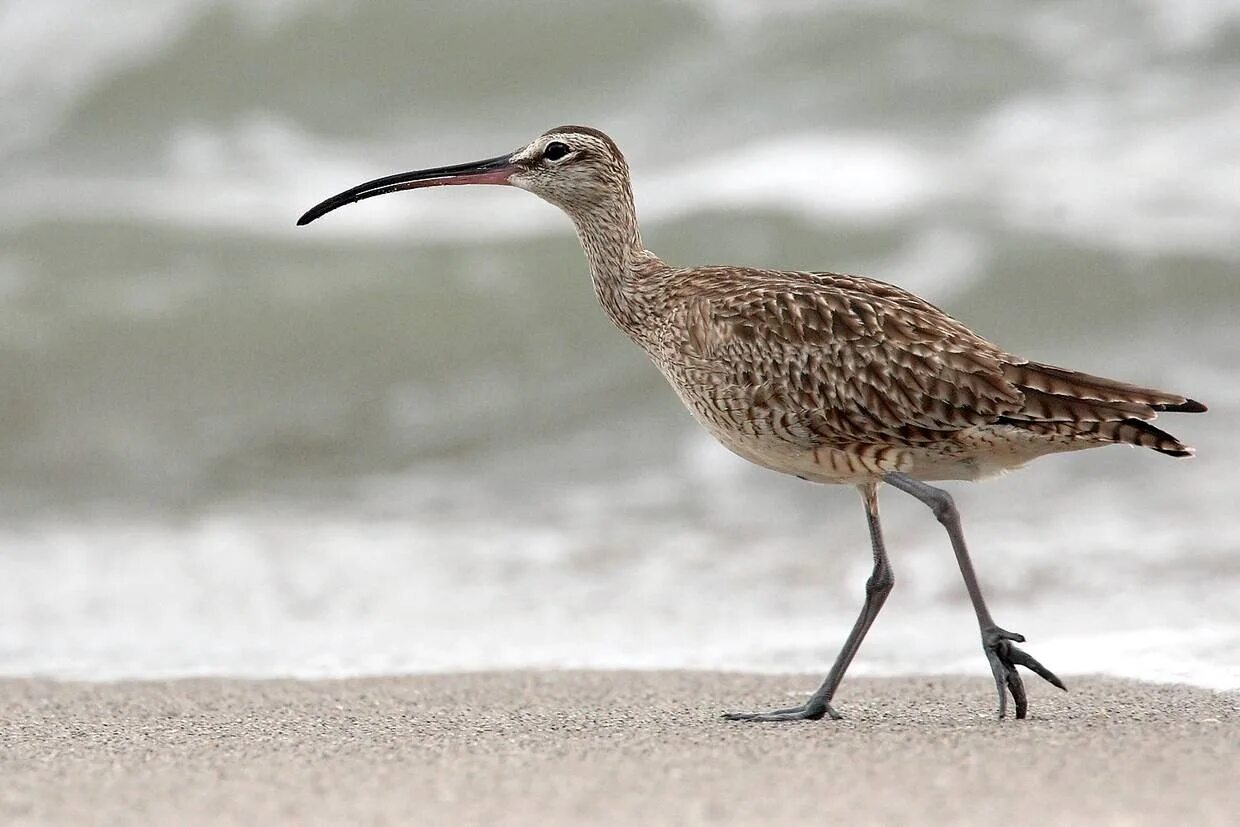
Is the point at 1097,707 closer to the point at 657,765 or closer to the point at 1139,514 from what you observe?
the point at 657,765

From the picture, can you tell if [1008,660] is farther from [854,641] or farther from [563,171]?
[563,171]

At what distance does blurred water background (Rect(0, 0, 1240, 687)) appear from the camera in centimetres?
792

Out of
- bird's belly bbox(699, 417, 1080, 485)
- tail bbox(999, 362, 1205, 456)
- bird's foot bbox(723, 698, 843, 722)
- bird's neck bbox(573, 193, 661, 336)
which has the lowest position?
bird's foot bbox(723, 698, 843, 722)

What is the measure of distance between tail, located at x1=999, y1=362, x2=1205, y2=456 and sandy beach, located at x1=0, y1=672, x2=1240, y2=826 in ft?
2.66

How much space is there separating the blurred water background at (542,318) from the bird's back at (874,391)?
144 centimetres

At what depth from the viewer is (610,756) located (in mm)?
4660

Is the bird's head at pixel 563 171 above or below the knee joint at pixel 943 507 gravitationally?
above

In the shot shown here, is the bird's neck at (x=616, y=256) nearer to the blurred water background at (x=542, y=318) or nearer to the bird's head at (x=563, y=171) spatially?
the bird's head at (x=563, y=171)

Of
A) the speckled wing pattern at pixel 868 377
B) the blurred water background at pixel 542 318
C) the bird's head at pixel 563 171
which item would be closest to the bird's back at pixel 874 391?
the speckled wing pattern at pixel 868 377

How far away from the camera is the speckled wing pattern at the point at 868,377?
5.17m

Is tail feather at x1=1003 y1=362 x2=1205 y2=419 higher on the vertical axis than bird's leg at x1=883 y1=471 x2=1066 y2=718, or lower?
higher

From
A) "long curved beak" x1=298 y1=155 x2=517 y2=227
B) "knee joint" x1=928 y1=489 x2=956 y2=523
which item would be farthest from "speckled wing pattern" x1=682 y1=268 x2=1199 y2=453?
"long curved beak" x1=298 y1=155 x2=517 y2=227

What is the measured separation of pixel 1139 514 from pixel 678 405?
335 cm

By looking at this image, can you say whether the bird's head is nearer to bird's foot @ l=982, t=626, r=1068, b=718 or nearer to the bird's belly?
the bird's belly
